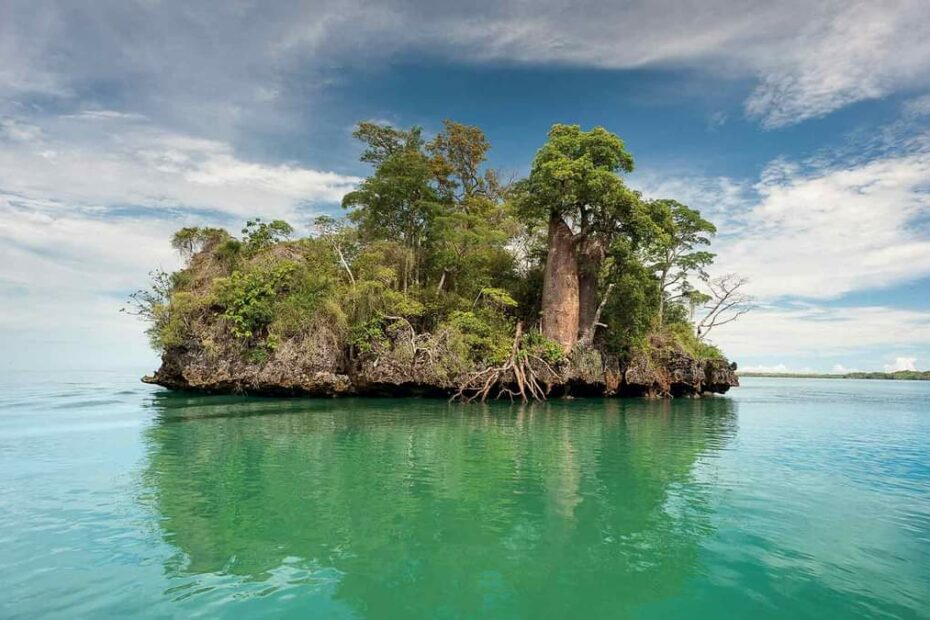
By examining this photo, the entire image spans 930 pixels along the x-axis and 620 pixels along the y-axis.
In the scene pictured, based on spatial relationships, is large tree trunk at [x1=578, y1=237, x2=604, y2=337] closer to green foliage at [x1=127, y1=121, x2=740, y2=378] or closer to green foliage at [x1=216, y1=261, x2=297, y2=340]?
green foliage at [x1=127, y1=121, x2=740, y2=378]

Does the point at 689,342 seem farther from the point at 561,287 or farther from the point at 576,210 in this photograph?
the point at 576,210

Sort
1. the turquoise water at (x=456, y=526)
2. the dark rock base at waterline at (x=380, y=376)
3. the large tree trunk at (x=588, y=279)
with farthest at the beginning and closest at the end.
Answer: the large tree trunk at (x=588, y=279) → the dark rock base at waterline at (x=380, y=376) → the turquoise water at (x=456, y=526)

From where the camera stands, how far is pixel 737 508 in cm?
806

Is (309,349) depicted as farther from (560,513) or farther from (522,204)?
(560,513)

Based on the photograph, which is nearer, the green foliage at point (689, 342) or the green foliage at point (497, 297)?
the green foliage at point (497, 297)

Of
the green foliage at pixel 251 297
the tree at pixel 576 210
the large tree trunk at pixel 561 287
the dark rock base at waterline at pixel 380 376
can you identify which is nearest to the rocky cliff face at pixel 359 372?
the dark rock base at waterline at pixel 380 376

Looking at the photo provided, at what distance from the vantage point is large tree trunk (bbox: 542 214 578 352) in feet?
90.4

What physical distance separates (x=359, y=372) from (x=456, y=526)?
2055 centimetres

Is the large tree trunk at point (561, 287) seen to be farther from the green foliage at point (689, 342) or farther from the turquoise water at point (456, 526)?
the turquoise water at point (456, 526)

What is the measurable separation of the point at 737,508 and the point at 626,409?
15.9 m

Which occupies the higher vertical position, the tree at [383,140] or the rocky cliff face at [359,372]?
the tree at [383,140]

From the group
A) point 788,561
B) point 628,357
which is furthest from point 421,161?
point 788,561

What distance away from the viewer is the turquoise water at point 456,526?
4973 mm

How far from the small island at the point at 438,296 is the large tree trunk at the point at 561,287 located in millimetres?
81
